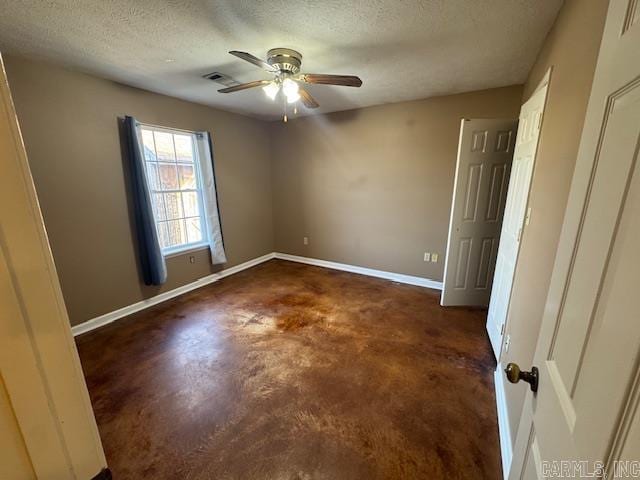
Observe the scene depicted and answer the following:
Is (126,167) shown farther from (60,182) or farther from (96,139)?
(60,182)

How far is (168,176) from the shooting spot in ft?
10.8

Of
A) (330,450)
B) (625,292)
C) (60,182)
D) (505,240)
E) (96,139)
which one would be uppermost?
(96,139)

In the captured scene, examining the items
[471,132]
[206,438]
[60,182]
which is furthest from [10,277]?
[471,132]

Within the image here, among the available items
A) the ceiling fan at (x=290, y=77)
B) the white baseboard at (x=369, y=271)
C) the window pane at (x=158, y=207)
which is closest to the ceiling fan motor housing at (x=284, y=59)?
the ceiling fan at (x=290, y=77)

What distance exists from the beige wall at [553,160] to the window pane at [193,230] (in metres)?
3.61

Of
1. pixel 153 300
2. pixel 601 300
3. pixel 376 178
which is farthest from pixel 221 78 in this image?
pixel 601 300

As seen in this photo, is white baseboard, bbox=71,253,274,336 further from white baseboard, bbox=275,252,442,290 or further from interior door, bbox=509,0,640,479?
interior door, bbox=509,0,640,479

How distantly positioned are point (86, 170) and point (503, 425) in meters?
3.80

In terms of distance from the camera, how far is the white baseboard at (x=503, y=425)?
53.7 inches

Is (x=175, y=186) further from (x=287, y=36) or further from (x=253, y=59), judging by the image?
(x=287, y=36)

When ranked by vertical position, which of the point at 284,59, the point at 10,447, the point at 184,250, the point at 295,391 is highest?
the point at 284,59

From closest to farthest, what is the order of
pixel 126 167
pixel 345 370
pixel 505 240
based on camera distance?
pixel 345 370
pixel 505 240
pixel 126 167

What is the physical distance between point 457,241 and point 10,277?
3.15 meters

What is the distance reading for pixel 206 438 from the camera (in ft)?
5.12
